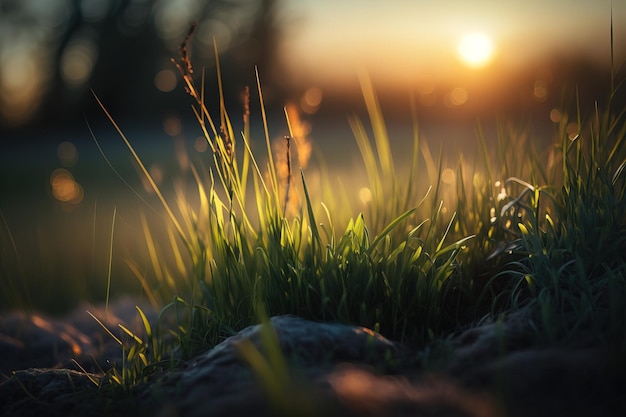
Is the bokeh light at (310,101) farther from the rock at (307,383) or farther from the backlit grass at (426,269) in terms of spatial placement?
the rock at (307,383)

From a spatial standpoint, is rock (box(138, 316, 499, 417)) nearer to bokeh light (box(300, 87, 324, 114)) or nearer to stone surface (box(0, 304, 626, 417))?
stone surface (box(0, 304, 626, 417))

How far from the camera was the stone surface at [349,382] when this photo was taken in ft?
3.42

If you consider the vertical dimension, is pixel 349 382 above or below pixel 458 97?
below

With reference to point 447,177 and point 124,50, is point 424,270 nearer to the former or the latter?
point 447,177

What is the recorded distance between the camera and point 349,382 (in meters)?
1.10

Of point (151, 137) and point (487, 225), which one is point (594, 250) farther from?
point (151, 137)

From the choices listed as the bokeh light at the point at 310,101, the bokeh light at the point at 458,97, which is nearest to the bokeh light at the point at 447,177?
the bokeh light at the point at 458,97

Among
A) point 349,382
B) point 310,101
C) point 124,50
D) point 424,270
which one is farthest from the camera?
point 124,50

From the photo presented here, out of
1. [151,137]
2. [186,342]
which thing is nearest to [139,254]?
[186,342]

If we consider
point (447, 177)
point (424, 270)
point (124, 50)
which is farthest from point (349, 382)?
point (124, 50)

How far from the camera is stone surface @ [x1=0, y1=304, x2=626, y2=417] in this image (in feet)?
3.42

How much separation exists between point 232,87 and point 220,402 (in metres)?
12.5

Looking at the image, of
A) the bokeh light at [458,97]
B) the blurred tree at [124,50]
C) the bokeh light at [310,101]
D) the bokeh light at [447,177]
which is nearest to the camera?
the bokeh light at [310,101]

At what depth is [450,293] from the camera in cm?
177
